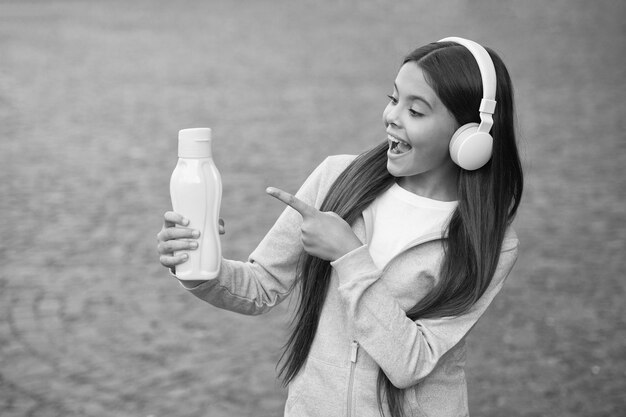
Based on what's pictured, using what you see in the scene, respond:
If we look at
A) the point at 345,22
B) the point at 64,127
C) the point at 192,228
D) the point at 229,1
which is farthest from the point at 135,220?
the point at 229,1

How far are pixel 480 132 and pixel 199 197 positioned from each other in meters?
0.71

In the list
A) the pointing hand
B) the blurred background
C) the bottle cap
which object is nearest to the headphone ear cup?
the pointing hand

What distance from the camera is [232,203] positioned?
281 inches

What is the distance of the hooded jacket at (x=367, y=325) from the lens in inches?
80.1

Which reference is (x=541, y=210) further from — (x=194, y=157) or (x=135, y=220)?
(x=194, y=157)

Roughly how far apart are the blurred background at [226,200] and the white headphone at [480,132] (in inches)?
93.2

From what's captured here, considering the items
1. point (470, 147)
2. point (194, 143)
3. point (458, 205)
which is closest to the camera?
point (194, 143)

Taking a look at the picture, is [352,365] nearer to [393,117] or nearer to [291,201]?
[291,201]

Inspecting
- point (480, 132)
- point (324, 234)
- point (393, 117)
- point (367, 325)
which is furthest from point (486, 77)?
point (367, 325)

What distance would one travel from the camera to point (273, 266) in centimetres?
236

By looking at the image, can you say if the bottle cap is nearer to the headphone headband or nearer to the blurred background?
the headphone headband

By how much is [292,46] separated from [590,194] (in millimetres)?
8798

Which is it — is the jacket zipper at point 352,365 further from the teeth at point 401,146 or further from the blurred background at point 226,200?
the blurred background at point 226,200

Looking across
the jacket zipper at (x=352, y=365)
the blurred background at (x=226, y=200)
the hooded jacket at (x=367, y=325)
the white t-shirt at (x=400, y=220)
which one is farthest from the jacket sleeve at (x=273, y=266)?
the blurred background at (x=226, y=200)
